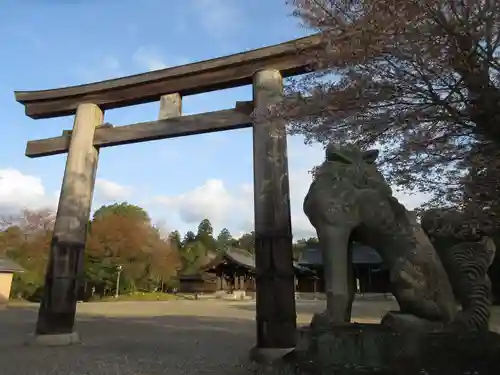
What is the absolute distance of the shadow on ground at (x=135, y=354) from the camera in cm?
516

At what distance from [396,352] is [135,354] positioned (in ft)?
13.7

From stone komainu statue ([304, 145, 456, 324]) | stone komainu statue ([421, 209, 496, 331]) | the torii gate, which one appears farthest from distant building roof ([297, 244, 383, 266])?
stone komainu statue ([304, 145, 456, 324])

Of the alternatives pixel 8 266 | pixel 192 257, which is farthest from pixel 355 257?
pixel 192 257

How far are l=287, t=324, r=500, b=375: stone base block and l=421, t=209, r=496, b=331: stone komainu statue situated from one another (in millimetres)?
226

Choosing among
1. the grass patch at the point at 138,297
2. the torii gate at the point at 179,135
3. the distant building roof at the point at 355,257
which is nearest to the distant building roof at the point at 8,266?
the grass patch at the point at 138,297

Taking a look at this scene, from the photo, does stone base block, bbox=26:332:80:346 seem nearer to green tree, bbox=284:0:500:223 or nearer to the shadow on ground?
the shadow on ground

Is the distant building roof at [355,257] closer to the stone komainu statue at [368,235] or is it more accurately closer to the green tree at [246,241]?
the stone komainu statue at [368,235]

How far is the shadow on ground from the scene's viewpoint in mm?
5160

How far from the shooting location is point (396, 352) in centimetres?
343

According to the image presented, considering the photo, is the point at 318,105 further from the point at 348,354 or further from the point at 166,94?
the point at 166,94

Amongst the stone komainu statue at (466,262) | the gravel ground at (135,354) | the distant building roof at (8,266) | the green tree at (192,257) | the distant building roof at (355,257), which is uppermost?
the green tree at (192,257)

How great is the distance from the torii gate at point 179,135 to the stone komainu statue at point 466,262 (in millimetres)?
2154

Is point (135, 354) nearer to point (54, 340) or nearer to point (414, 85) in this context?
point (54, 340)

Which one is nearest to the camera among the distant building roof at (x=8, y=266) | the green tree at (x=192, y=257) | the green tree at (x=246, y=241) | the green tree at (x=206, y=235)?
the distant building roof at (x=8, y=266)
